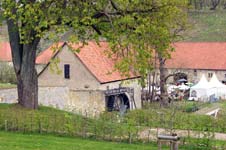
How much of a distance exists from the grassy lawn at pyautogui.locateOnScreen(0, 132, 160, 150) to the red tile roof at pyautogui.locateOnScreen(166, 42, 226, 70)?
4262cm

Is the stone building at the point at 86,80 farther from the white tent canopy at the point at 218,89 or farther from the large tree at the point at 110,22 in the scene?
the large tree at the point at 110,22

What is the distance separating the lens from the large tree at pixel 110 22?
642 inches

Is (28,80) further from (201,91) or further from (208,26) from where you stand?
(208,26)

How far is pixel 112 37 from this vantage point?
1683 centimetres

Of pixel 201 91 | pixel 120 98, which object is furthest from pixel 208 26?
pixel 120 98

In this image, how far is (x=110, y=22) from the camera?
17.1 m

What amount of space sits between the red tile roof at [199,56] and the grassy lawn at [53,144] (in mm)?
42620

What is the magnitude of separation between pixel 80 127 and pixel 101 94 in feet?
63.5

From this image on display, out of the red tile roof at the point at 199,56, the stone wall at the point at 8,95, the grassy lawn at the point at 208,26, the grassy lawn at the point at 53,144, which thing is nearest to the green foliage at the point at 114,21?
the grassy lawn at the point at 53,144

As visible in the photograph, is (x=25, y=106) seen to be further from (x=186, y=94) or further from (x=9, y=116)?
(x=186, y=94)

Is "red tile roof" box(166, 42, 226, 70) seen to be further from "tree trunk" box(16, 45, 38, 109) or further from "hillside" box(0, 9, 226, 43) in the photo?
"tree trunk" box(16, 45, 38, 109)

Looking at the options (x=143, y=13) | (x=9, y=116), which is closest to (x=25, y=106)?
(x=9, y=116)

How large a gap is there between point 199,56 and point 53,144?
4866 centimetres

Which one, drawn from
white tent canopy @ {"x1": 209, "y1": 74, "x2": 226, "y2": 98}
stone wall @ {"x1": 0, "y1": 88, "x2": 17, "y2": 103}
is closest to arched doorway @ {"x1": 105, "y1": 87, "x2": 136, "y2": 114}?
stone wall @ {"x1": 0, "y1": 88, "x2": 17, "y2": 103}
